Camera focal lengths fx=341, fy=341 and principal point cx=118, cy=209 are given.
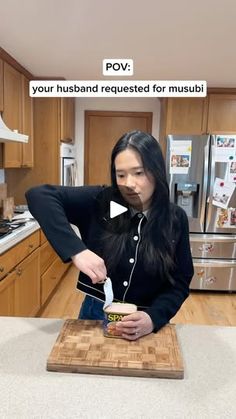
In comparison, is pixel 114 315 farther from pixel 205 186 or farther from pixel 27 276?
pixel 205 186

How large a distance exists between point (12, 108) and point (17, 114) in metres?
0.13

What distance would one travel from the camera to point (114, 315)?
856 millimetres

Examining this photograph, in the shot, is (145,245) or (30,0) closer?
(145,245)

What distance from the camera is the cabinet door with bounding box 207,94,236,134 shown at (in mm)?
3592

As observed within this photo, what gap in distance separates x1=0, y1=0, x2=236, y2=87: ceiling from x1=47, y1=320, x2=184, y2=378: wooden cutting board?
1632mm

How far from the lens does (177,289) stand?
1.03 metres

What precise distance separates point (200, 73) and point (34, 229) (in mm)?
2039

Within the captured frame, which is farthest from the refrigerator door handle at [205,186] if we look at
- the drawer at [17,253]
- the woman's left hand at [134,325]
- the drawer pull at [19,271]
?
the woman's left hand at [134,325]

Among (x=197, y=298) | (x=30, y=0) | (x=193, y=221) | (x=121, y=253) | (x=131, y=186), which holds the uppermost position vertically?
(x=30, y=0)

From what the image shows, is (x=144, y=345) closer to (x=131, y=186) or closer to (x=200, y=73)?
(x=131, y=186)

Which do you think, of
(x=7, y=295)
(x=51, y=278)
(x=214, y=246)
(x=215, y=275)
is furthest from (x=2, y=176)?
(x=215, y=275)

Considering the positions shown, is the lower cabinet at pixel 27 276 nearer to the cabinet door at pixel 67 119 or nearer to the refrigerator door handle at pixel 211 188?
the cabinet door at pixel 67 119

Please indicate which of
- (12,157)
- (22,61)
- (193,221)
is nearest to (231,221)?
(193,221)

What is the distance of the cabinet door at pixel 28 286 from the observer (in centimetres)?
241
